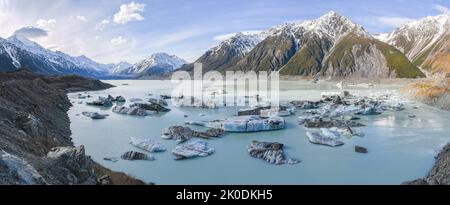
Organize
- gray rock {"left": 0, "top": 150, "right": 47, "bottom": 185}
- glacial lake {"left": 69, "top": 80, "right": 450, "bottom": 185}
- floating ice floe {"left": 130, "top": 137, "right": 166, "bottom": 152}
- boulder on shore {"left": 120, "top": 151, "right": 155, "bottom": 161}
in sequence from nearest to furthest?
gray rock {"left": 0, "top": 150, "right": 47, "bottom": 185} < glacial lake {"left": 69, "top": 80, "right": 450, "bottom": 185} < boulder on shore {"left": 120, "top": 151, "right": 155, "bottom": 161} < floating ice floe {"left": 130, "top": 137, "right": 166, "bottom": 152}

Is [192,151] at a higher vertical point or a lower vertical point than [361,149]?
higher

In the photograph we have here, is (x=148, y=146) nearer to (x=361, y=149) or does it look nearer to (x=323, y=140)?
(x=323, y=140)

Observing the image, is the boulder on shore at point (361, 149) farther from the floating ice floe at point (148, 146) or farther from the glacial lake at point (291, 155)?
the floating ice floe at point (148, 146)

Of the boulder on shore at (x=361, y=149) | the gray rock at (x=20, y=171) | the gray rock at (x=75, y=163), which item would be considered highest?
the gray rock at (x=20, y=171)

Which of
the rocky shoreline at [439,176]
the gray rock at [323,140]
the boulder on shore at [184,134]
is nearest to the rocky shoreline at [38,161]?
the boulder on shore at [184,134]

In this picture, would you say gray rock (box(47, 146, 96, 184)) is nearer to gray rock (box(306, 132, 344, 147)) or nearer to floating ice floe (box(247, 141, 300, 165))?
floating ice floe (box(247, 141, 300, 165))

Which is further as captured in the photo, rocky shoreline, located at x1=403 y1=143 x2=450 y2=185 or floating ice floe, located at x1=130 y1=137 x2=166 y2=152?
floating ice floe, located at x1=130 y1=137 x2=166 y2=152

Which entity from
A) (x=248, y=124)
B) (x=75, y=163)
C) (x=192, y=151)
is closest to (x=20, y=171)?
(x=75, y=163)

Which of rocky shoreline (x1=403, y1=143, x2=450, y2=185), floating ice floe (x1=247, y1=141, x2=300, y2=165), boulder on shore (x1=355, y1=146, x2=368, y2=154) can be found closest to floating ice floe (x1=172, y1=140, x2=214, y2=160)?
floating ice floe (x1=247, y1=141, x2=300, y2=165)
